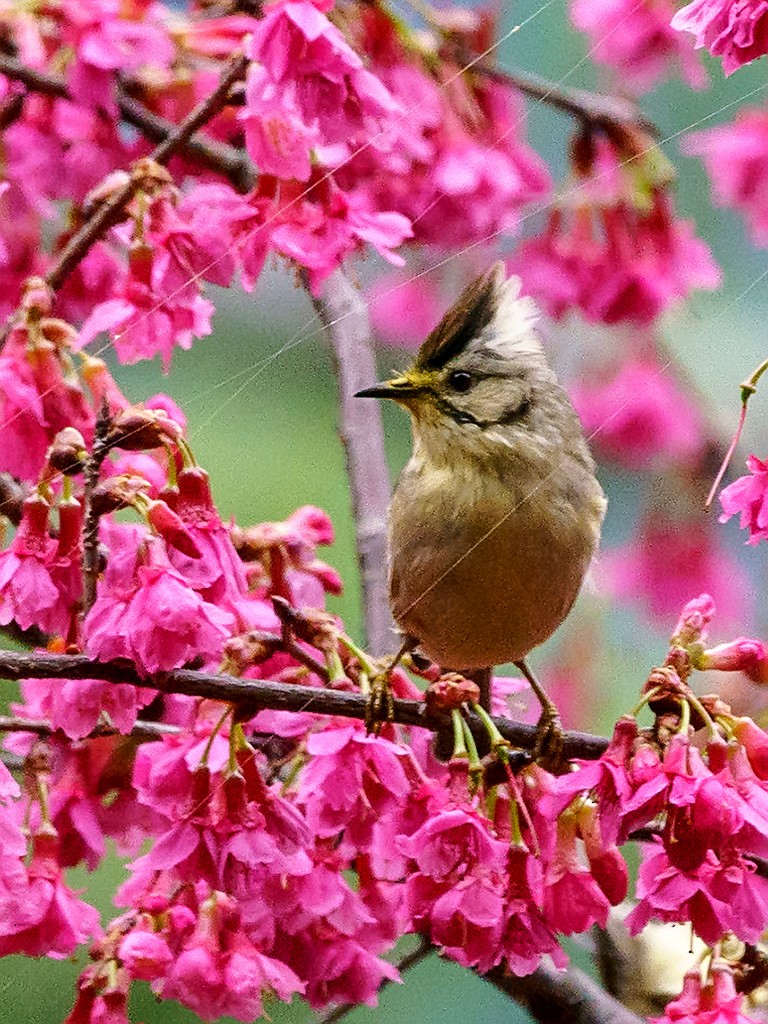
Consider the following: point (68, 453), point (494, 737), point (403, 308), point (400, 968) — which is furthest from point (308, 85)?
point (400, 968)

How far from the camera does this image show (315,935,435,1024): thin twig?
780mm

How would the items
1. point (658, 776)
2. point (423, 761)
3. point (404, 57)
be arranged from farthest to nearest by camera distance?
point (404, 57) → point (423, 761) → point (658, 776)

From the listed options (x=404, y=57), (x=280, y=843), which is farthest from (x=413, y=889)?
(x=404, y=57)

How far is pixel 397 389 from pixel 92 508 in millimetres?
145

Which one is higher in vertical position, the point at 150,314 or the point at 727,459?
the point at 150,314

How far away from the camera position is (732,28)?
1.79ft

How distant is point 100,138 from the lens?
105cm

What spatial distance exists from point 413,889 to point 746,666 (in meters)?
0.17

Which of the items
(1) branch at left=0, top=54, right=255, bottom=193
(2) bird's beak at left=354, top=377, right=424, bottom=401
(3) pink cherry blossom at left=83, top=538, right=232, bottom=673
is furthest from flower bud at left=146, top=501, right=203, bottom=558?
(1) branch at left=0, top=54, right=255, bottom=193

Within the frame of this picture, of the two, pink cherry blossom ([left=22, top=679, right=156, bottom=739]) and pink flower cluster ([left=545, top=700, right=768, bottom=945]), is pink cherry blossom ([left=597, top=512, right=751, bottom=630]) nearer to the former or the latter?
pink flower cluster ([left=545, top=700, right=768, bottom=945])

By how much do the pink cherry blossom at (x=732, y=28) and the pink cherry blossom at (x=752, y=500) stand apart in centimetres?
15

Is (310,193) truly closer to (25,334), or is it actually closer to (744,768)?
(25,334)

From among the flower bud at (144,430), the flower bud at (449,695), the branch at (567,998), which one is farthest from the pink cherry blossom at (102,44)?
the branch at (567,998)

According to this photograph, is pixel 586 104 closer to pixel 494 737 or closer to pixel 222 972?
pixel 494 737
